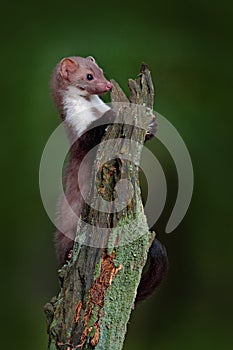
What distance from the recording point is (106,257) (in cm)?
111

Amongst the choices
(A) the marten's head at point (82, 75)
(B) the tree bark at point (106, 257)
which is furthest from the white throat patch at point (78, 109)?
(B) the tree bark at point (106, 257)

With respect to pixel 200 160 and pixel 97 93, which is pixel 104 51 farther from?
pixel 97 93

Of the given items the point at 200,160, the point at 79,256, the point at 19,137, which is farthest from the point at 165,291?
the point at 79,256

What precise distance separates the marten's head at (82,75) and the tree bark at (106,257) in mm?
223

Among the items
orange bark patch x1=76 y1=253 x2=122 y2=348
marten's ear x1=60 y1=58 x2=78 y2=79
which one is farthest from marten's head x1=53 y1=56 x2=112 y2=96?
orange bark patch x1=76 y1=253 x2=122 y2=348

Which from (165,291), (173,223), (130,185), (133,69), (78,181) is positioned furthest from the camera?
(165,291)

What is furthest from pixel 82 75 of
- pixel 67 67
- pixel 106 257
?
pixel 106 257

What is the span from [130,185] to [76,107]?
0.31m

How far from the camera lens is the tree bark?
43.6 inches

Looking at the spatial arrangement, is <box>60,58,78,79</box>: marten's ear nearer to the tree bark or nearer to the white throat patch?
the white throat patch

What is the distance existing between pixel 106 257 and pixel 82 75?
1.26ft

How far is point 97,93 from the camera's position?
4.44 ft

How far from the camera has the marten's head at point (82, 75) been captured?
135cm

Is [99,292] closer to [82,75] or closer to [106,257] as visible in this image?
[106,257]
